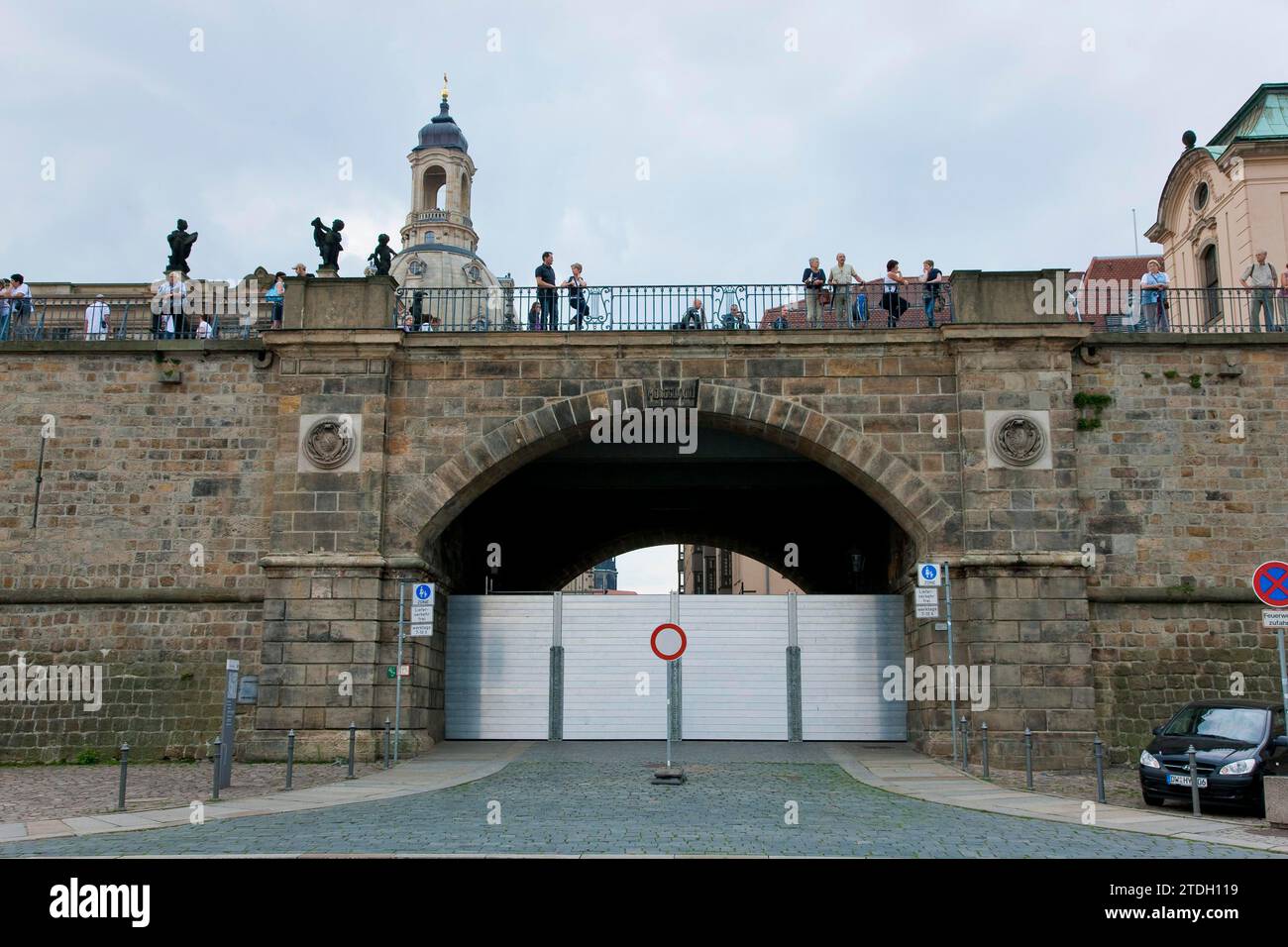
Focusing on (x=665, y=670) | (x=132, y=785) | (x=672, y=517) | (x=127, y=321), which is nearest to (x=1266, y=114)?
(x=672, y=517)

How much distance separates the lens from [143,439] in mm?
20297

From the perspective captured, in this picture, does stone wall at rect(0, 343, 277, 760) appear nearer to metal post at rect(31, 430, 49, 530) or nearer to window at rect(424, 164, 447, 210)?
metal post at rect(31, 430, 49, 530)

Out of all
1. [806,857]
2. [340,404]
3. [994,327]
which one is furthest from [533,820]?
[994,327]

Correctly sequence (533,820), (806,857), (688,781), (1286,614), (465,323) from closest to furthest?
1. (806,857)
2. (533,820)
3. (1286,614)
4. (688,781)
5. (465,323)

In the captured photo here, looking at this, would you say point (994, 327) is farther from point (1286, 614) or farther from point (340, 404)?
point (340, 404)

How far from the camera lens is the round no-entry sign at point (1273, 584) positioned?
12789 mm

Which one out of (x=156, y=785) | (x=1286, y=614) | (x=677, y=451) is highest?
(x=677, y=451)

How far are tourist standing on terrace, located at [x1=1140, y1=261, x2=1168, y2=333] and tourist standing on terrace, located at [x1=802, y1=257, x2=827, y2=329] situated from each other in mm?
5552

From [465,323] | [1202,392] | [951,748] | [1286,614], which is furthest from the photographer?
[465,323]

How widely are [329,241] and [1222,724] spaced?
53.2ft

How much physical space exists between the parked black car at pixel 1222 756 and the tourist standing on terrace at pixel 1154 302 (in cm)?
798

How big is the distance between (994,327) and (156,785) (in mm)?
14110

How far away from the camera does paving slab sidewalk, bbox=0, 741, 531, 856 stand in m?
11.6

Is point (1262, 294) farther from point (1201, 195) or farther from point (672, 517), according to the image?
point (1201, 195)
